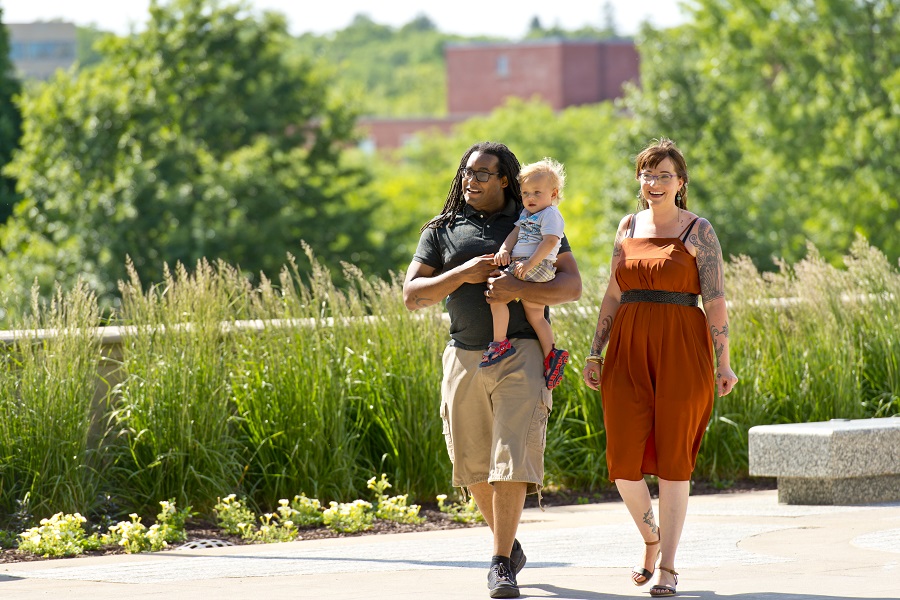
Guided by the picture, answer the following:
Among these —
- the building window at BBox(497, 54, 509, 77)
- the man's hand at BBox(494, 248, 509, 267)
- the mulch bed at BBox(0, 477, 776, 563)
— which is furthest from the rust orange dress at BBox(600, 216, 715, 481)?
the building window at BBox(497, 54, 509, 77)

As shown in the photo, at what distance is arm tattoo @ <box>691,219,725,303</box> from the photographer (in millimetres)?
5672

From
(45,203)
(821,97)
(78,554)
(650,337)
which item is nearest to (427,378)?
(78,554)

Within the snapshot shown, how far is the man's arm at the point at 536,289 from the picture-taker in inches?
215

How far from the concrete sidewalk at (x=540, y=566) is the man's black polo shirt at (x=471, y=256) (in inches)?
40.4

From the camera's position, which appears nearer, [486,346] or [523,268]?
[523,268]

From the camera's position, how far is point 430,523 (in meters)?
7.93

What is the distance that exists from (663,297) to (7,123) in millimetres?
29297

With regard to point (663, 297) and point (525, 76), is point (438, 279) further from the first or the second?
point (525, 76)

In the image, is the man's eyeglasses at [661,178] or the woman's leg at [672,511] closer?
the woman's leg at [672,511]

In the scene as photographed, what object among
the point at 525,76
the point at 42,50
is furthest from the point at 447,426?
the point at 42,50

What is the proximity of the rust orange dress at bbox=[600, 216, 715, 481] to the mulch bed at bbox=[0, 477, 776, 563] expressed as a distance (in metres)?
2.38

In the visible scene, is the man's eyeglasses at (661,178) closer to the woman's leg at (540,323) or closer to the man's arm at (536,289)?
the man's arm at (536,289)

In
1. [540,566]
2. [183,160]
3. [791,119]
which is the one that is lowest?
[540,566]

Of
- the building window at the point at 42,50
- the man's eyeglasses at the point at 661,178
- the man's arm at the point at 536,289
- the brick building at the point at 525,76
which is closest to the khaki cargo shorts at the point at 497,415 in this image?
the man's arm at the point at 536,289
